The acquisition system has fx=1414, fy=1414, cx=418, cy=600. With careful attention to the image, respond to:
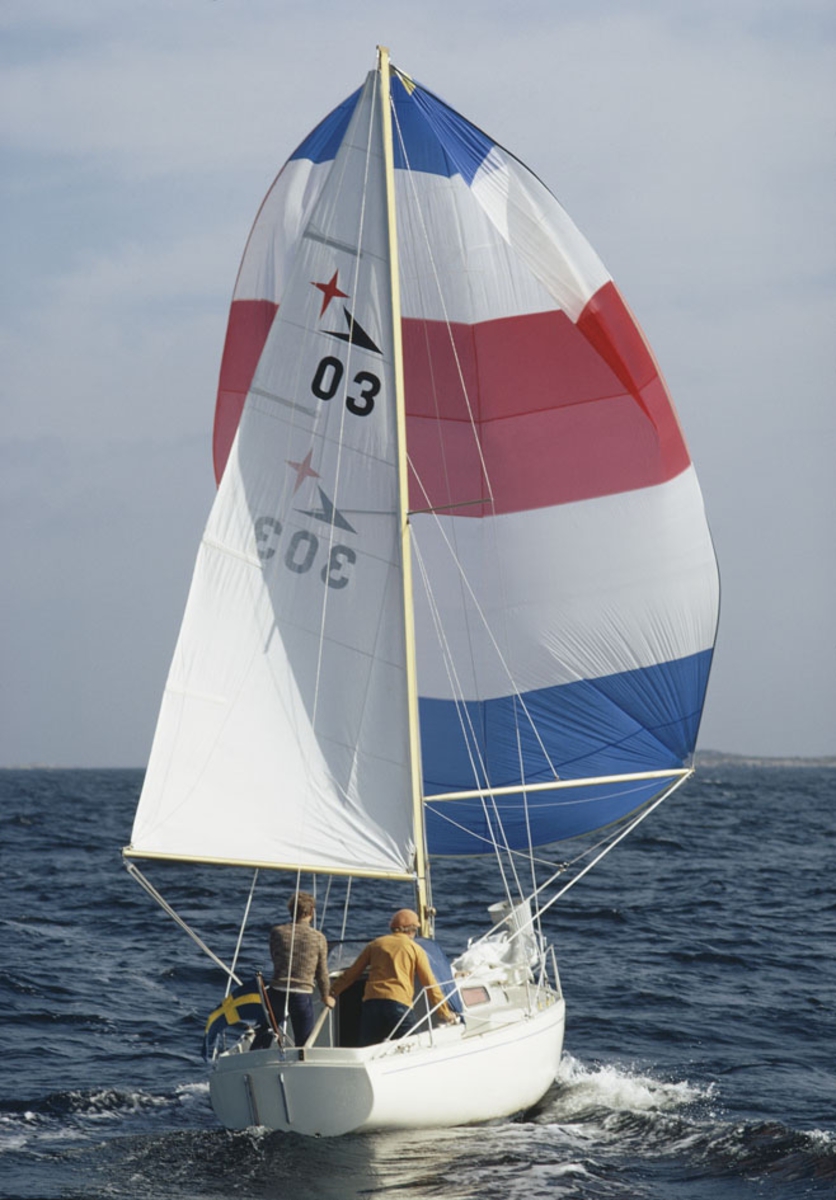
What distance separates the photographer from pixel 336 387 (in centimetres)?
1156

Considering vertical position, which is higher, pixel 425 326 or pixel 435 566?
pixel 425 326

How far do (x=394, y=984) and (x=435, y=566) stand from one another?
4707 millimetres

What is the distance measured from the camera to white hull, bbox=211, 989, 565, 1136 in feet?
31.6

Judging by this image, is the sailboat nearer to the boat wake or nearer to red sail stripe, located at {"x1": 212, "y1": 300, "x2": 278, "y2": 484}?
red sail stripe, located at {"x1": 212, "y1": 300, "x2": 278, "y2": 484}

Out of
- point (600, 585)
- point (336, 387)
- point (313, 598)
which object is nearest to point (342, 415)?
point (336, 387)

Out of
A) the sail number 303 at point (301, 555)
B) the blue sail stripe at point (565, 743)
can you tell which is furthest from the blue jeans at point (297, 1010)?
the blue sail stripe at point (565, 743)

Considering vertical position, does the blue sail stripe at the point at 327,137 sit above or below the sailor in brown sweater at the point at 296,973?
above

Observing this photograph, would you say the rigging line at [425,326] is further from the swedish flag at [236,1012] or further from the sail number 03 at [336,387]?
the swedish flag at [236,1012]

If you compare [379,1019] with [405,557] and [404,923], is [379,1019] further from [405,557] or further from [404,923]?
[405,557]

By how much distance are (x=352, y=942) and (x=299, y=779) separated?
1534mm

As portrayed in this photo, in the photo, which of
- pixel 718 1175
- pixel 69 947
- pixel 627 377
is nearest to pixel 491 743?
pixel 627 377

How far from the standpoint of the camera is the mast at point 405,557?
36.9 ft

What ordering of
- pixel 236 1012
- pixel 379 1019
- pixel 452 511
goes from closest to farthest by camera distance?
pixel 379 1019 < pixel 236 1012 < pixel 452 511

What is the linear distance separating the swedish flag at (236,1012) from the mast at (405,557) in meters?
1.62
